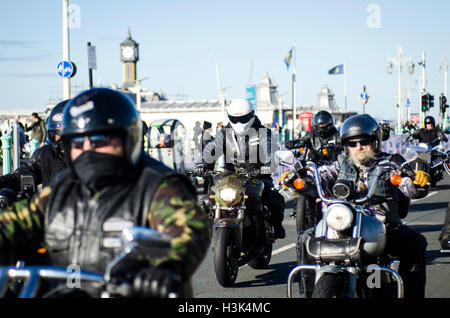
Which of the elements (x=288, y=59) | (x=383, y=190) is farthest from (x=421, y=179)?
(x=288, y=59)

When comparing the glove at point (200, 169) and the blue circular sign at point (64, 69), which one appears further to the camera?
the blue circular sign at point (64, 69)

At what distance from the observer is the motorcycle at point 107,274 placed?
2137mm

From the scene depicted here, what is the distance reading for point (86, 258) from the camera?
2596mm

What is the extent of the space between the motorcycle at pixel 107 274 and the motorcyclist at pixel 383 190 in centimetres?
206

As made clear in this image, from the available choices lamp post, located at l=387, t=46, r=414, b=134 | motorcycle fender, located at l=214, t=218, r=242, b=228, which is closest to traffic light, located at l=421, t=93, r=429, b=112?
lamp post, located at l=387, t=46, r=414, b=134

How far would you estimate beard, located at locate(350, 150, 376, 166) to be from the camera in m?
4.96

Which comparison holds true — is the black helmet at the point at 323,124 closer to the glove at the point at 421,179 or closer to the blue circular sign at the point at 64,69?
the glove at the point at 421,179

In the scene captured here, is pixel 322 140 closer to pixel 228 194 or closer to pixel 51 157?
pixel 228 194

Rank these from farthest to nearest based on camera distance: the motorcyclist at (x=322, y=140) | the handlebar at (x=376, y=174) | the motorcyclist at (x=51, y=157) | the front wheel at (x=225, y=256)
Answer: the motorcyclist at (x=322, y=140) → the front wheel at (x=225, y=256) → the motorcyclist at (x=51, y=157) → the handlebar at (x=376, y=174)

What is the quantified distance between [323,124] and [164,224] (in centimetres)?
869

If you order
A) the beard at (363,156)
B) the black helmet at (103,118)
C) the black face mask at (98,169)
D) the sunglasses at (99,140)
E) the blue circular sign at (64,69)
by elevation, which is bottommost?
the beard at (363,156)

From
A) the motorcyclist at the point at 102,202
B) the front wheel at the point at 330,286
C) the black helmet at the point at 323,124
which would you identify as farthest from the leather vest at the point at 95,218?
the black helmet at the point at 323,124

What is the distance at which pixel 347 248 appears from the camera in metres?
3.92
